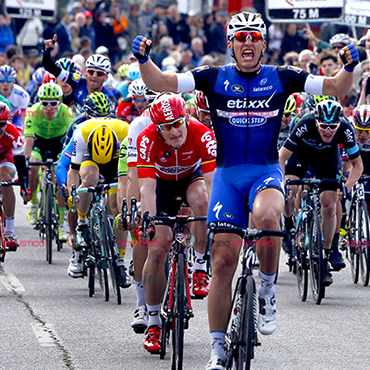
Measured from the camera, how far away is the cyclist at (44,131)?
1330 cm

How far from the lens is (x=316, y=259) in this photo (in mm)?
9141

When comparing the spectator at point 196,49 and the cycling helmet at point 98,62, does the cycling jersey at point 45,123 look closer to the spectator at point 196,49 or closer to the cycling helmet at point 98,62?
the cycling helmet at point 98,62

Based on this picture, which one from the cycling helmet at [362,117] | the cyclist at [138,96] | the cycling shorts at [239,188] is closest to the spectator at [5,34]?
the cyclist at [138,96]

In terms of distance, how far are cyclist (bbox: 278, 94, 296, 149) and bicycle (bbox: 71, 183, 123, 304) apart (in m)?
3.26

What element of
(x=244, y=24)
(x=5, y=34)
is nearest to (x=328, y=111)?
(x=244, y=24)

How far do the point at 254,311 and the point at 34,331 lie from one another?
2.74 metres

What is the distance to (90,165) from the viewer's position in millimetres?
9922

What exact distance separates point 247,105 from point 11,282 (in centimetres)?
495

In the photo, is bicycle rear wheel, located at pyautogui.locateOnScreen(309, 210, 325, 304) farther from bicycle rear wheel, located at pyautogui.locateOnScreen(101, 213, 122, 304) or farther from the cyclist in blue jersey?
the cyclist in blue jersey

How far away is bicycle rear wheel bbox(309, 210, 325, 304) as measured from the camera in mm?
9031

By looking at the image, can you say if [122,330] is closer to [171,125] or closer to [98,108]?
[171,125]

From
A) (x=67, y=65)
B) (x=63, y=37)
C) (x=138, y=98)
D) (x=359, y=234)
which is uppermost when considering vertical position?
(x=63, y=37)

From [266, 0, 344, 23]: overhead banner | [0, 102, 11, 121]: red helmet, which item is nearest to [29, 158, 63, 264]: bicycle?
[0, 102, 11, 121]: red helmet

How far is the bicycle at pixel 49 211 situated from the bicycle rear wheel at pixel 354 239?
12.0ft
